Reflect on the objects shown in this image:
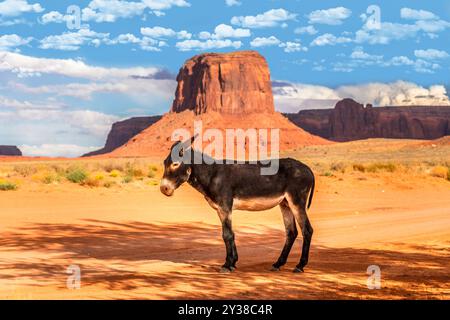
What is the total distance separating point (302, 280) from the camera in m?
8.84

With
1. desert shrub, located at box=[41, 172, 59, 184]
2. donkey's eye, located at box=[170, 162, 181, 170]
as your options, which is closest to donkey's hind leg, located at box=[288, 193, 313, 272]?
donkey's eye, located at box=[170, 162, 181, 170]

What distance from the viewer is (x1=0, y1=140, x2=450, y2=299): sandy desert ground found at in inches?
318

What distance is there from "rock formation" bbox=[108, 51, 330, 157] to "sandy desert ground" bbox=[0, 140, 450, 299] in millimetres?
112698

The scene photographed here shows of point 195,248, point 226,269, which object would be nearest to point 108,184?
point 195,248

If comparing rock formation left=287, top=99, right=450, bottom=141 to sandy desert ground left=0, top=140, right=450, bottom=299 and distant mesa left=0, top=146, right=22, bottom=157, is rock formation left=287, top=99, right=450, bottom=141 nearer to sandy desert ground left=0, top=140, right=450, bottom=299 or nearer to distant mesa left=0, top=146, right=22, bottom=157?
distant mesa left=0, top=146, right=22, bottom=157

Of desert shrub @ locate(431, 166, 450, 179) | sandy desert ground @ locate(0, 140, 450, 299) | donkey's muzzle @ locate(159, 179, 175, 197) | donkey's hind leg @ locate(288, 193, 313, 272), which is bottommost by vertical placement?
sandy desert ground @ locate(0, 140, 450, 299)

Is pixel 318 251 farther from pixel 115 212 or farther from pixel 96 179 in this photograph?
pixel 96 179

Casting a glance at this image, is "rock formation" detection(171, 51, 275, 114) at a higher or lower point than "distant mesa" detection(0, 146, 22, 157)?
higher

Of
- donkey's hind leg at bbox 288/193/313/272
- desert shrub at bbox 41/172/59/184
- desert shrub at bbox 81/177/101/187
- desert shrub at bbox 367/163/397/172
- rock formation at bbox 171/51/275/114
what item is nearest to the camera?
donkey's hind leg at bbox 288/193/313/272

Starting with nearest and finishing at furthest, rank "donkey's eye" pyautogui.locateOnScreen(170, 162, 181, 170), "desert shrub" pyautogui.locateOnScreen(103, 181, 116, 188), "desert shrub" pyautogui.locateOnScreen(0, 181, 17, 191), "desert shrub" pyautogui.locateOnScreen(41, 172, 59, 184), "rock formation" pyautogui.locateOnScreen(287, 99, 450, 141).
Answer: "donkey's eye" pyautogui.locateOnScreen(170, 162, 181, 170), "desert shrub" pyautogui.locateOnScreen(0, 181, 17, 191), "desert shrub" pyautogui.locateOnScreen(103, 181, 116, 188), "desert shrub" pyautogui.locateOnScreen(41, 172, 59, 184), "rock formation" pyautogui.locateOnScreen(287, 99, 450, 141)

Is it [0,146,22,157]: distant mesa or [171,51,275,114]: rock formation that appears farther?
[0,146,22,157]: distant mesa

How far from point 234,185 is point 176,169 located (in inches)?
35.3

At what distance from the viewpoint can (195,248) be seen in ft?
42.4
